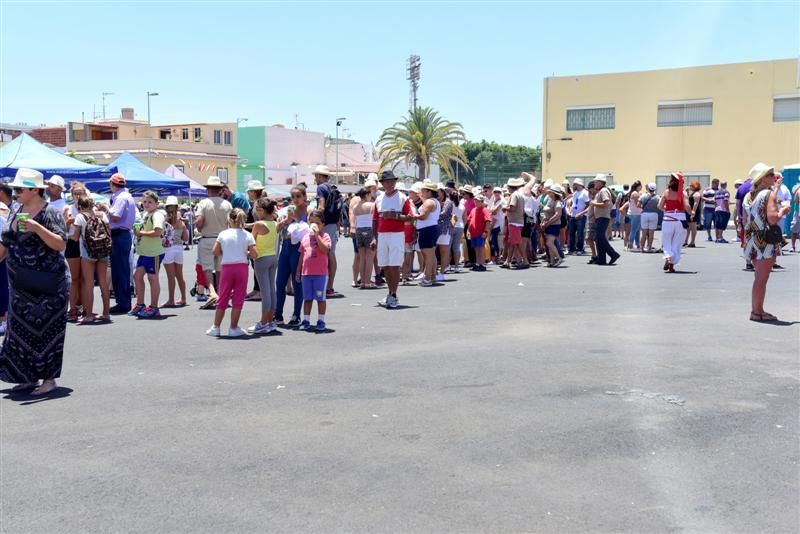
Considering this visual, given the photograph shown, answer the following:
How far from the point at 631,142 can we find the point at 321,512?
45.9 metres

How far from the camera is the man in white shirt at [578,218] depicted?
20.5m

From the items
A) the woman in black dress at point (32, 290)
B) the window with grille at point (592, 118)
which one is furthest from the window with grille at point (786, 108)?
the woman in black dress at point (32, 290)

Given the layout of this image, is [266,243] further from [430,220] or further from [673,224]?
[673,224]

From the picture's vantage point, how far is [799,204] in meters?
19.2

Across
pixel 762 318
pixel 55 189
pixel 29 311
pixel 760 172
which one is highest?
pixel 760 172

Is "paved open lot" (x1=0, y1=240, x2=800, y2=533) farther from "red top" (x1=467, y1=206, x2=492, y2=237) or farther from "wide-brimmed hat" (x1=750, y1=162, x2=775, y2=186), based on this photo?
"red top" (x1=467, y1=206, x2=492, y2=237)

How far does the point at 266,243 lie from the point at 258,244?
0.31ft

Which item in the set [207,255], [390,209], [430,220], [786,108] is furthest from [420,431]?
[786,108]

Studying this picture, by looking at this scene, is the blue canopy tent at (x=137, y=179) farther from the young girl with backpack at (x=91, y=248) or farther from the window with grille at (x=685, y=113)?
the window with grille at (x=685, y=113)

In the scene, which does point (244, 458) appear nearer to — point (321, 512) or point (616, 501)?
point (321, 512)

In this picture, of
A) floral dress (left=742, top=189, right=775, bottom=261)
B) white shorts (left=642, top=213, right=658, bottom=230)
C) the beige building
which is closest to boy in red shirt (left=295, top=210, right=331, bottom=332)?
floral dress (left=742, top=189, right=775, bottom=261)

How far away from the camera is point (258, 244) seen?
10141 mm

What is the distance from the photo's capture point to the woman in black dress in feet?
23.0

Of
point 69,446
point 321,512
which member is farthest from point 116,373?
point 321,512
